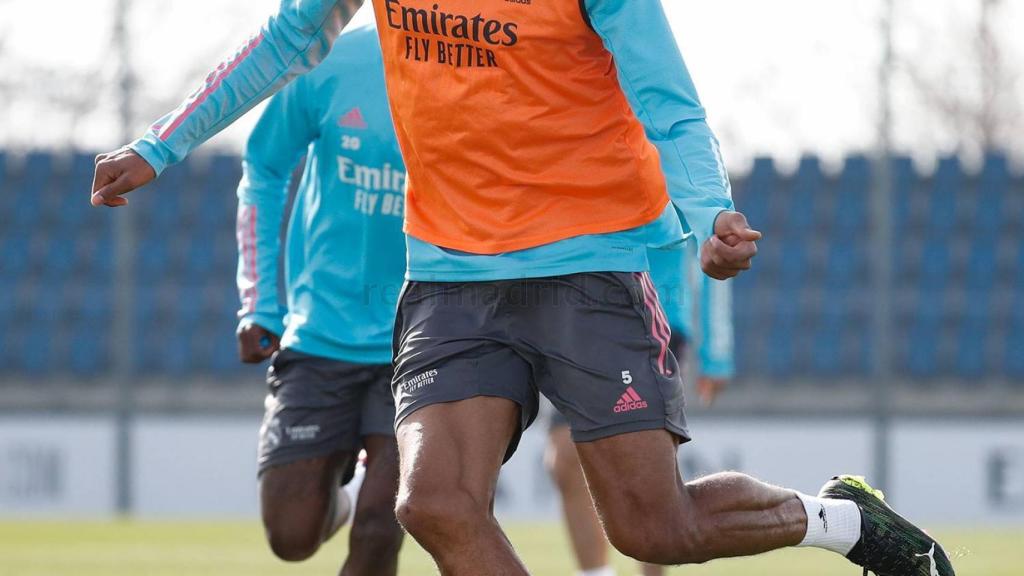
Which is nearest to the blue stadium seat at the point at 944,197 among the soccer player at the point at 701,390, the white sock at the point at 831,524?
the soccer player at the point at 701,390

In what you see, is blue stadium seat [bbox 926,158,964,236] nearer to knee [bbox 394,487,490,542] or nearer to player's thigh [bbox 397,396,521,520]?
player's thigh [bbox 397,396,521,520]

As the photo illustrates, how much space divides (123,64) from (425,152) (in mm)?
8961

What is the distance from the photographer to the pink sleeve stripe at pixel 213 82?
4289 millimetres

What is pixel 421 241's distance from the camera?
4199 millimetres

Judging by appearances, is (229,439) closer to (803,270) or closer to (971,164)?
(803,270)

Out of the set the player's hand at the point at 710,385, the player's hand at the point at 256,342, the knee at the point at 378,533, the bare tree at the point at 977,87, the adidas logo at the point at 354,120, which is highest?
the bare tree at the point at 977,87

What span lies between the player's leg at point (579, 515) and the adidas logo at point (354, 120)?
2006 mm

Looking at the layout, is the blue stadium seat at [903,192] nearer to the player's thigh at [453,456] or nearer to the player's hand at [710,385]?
the player's hand at [710,385]

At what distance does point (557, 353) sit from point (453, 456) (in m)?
0.37

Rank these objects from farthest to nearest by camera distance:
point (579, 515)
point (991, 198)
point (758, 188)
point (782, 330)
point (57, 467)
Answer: point (991, 198), point (758, 188), point (782, 330), point (57, 467), point (579, 515)

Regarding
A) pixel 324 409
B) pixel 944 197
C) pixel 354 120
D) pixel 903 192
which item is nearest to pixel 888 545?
pixel 324 409

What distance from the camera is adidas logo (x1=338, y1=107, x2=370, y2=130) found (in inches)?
214

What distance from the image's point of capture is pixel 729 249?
3645 mm

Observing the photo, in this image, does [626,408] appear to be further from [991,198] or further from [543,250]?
[991,198]
